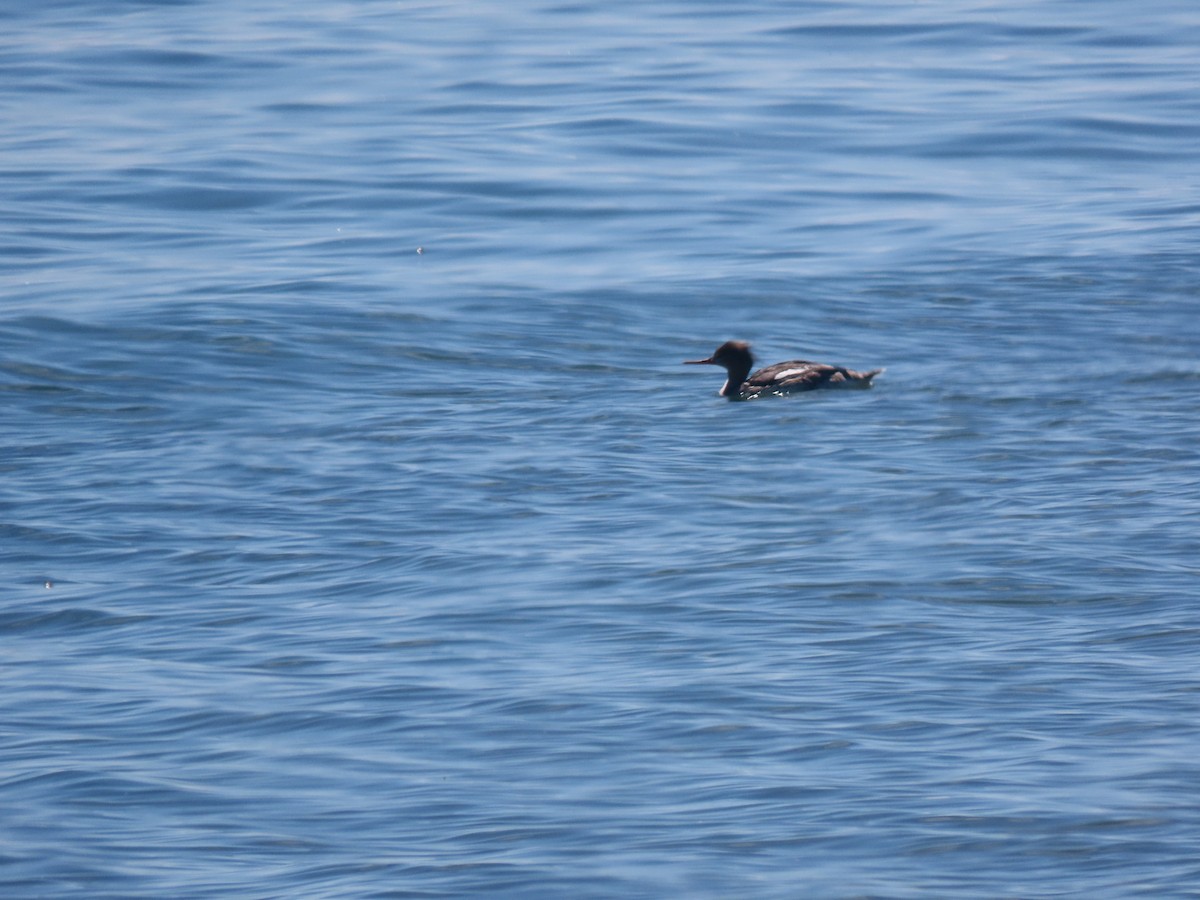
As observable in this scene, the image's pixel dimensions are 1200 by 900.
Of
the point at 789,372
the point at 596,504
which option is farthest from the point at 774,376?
the point at 596,504

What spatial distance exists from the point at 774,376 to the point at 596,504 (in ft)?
10.4

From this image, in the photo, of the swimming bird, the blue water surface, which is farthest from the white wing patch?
the blue water surface

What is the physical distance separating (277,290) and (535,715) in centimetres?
908

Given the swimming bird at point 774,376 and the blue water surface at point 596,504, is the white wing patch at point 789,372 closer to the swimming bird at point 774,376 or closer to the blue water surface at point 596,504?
the swimming bird at point 774,376

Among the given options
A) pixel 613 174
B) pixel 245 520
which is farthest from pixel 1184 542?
pixel 613 174

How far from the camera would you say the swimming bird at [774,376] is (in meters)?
12.6

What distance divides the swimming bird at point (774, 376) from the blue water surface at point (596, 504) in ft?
0.59

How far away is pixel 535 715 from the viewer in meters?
7.26

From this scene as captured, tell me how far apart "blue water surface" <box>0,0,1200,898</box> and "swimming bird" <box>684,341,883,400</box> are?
18cm

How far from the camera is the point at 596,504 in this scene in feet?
33.2

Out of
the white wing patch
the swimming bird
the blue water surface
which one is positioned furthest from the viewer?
the white wing patch

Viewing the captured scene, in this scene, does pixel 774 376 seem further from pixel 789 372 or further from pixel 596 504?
pixel 596 504

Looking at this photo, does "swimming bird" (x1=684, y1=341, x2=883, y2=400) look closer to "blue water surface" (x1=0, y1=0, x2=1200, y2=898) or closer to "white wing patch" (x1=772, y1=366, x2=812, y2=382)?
"white wing patch" (x1=772, y1=366, x2=812, y2=382)

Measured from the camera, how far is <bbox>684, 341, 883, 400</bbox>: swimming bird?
12641 millimetres
